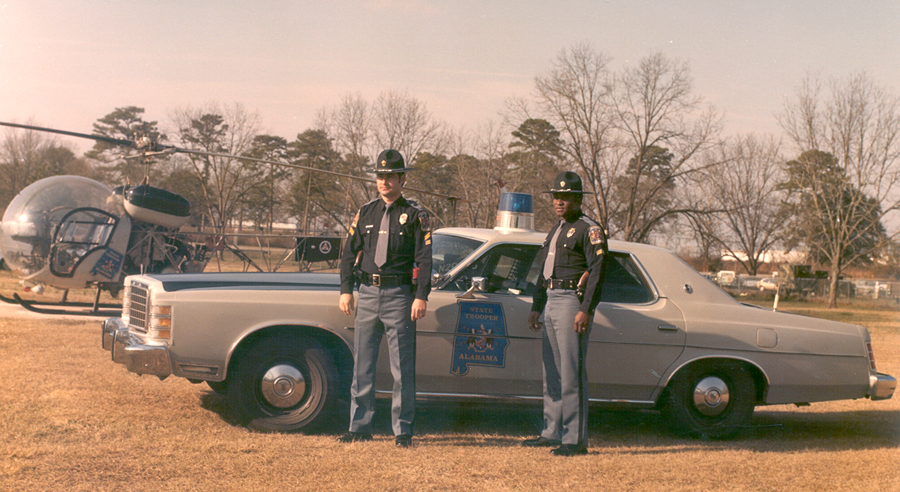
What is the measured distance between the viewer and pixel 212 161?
47.0 m

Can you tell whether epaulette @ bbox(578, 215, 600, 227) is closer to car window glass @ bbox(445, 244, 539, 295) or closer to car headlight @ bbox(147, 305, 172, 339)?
car window glass @ bbox(445, 244, 539, 295)

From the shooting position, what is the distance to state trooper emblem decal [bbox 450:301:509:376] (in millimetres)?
4953

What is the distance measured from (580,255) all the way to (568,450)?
1.27 metres

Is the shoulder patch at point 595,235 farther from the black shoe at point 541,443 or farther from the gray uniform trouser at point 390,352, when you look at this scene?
the black shoe at point 541,443

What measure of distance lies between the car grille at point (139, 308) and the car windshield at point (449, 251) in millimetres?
1993

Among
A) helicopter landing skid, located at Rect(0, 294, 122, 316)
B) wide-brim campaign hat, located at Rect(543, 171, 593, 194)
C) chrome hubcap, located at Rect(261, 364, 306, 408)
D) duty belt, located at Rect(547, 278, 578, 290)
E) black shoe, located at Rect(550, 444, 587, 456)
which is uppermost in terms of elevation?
wide-brim campaign hat, located at Rect(543, 171, 593, 194)

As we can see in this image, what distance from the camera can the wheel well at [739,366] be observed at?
5.21 metres

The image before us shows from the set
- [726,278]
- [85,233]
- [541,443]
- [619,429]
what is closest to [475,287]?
[541,443]

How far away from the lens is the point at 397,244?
4.70 metres

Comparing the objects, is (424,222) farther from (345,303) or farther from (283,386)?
(283,386)

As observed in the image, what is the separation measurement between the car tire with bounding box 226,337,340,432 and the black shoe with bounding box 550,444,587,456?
1.52 meters

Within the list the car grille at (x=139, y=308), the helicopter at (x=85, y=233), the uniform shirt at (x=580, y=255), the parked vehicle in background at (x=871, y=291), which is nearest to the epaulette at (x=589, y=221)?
the uniform shirt at (x=580, y=255)

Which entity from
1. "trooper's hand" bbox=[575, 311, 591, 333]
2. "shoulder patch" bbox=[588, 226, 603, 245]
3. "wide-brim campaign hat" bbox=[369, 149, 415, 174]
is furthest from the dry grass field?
"wide-brim campaign hat" bbox=[369, 149, 415, 174]

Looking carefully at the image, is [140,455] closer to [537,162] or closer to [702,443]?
[702,443]
